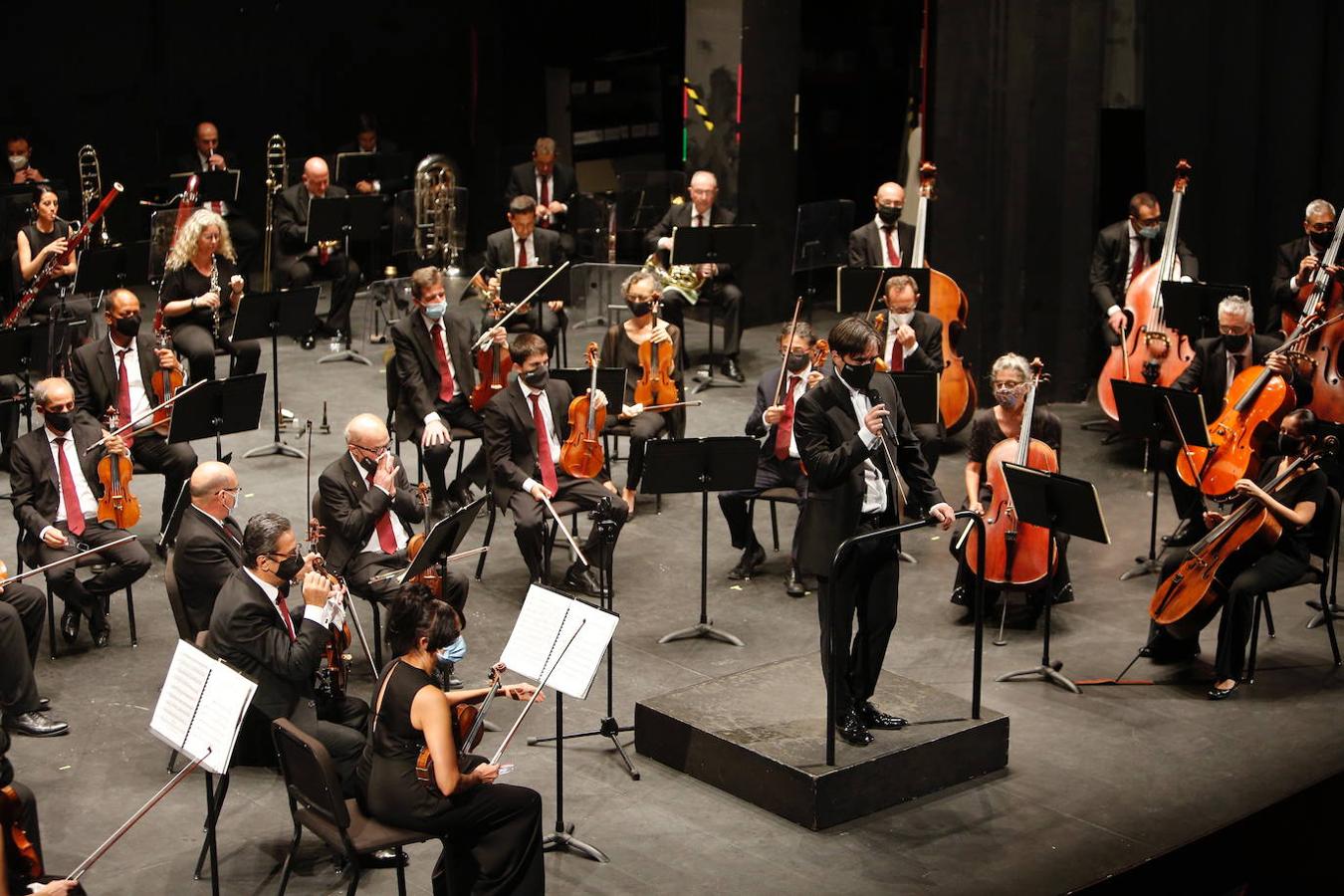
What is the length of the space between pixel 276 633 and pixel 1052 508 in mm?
3295

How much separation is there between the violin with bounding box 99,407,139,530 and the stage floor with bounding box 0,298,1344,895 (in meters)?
0.49

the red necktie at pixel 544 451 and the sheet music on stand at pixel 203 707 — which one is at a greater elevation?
the red necktie at pixel 544 451

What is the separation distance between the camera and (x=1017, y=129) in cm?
1180

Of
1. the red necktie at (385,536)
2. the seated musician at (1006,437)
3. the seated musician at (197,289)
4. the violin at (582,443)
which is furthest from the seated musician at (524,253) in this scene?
the seated musician at (1006,437)

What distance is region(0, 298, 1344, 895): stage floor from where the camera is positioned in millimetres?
6223

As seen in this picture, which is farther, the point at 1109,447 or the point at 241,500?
the point at 1109,447

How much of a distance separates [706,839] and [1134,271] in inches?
243

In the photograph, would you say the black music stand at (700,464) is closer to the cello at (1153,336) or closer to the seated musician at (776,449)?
the seated musician at (776,449)

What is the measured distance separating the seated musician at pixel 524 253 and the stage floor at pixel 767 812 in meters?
2.35

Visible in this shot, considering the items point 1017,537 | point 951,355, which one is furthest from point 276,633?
point 951,355

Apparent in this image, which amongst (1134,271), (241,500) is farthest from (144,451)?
(1134,271)

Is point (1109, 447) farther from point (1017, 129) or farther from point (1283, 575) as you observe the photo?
point (1283, 575)

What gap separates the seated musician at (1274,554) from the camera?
7.64 metres

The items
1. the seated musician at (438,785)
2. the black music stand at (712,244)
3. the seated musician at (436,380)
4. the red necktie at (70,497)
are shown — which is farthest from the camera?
the black music stand at (712,244)
